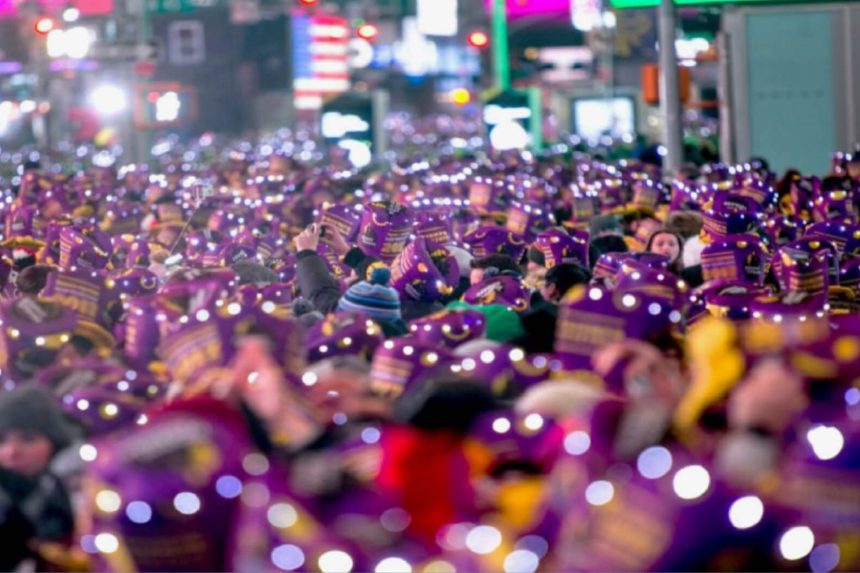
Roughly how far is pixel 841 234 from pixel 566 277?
12.5 feet

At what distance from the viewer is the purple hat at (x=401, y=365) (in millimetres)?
8305

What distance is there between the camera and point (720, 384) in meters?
6.95

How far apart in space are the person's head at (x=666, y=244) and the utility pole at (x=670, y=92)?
12288mm

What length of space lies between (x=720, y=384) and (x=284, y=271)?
8.99 metres

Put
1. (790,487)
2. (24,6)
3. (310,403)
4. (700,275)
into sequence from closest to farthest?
1. (790,487)
2. (310,403)
3. (700,275)
4. (24,6)

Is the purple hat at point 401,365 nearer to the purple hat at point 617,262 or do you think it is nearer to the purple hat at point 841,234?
the purple hat at point 617,262

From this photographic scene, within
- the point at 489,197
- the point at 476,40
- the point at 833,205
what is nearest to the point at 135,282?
the point at 833,205

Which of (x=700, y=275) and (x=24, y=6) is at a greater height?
(x=24, y=6)

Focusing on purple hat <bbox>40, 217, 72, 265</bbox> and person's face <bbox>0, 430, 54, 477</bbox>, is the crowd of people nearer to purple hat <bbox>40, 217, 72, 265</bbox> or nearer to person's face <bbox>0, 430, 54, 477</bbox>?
person's face <bbox>0, 430, 54, 477</bbox>

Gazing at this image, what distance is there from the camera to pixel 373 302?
1198 centimetres

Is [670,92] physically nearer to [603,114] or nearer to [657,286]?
[657,286]

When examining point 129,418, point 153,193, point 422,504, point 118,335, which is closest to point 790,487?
point 422,504

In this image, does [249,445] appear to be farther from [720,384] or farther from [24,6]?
[24,6]

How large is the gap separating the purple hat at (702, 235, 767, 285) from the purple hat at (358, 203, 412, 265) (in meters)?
3.48
